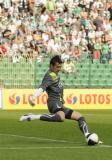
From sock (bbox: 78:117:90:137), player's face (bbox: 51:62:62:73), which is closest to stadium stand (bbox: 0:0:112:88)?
player's face (bbox: 51:62:62:73)

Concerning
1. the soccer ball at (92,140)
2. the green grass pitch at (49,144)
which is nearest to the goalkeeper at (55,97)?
the soccer ball at (92,140)

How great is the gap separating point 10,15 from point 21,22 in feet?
2.31

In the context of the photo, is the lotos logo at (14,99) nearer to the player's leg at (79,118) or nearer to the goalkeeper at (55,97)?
the goalkeeper at (55,97)

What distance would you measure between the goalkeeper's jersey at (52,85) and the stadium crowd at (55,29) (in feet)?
56.2

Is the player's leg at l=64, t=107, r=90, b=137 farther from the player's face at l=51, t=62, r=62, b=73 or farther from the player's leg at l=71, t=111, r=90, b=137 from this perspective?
the player's face at l=51, t=62, r=62, b=73

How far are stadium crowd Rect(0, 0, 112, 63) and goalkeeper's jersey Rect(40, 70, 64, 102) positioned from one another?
1714cm

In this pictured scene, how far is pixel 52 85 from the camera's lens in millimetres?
16203

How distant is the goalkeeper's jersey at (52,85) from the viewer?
633 inches

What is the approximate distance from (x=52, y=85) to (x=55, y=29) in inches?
845

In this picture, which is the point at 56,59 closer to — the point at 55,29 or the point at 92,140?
the point at 92,140

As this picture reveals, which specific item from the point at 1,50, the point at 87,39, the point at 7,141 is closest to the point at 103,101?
the point at 87,39

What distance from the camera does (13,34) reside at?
35594mm

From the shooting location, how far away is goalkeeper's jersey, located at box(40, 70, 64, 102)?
1608 centimetres

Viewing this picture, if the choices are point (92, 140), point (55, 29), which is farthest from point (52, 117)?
point (55, 29)
